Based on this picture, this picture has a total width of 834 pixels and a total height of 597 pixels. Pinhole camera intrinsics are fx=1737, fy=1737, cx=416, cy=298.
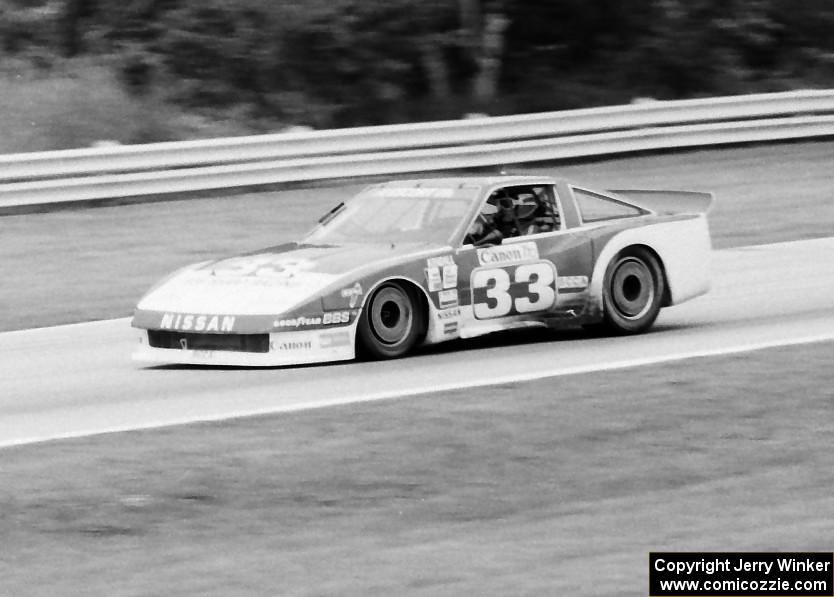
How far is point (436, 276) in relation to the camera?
10273 millimetres

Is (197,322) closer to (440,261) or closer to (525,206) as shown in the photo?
(440,261)

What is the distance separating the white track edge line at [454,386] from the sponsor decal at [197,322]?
3.69 feet

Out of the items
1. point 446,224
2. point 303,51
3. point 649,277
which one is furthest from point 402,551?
point 303,51

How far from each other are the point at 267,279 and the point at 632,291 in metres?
2.64

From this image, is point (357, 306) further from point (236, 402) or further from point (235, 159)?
point (235, 159)

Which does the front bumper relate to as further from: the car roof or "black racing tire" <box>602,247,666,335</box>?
"black racing tire" <box>602,247,666,335</box>

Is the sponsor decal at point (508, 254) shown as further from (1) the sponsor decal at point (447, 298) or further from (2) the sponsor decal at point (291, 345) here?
(2) the sponsor decal at point (291, 345)

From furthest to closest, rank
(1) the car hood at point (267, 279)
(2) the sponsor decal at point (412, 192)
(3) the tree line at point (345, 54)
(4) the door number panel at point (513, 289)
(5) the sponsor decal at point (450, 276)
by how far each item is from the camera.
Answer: (3) the tree line at point (345, 54)
(2) the sponsor decal at point (412, 192)
(4) the door number panel at point (513, 289)
(5) the sponsor decal at point (450, 276)
(1) the car hood at point (267, 279)

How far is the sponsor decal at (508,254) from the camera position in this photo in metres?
10.6

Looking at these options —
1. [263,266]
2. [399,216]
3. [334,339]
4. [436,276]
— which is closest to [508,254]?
[436,276]

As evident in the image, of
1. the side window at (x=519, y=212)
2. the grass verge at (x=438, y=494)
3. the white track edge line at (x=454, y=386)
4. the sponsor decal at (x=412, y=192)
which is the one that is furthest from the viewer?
the sponsor decal at (x=412, y=192)

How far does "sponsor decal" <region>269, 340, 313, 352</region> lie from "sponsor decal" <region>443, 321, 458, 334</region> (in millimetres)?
917

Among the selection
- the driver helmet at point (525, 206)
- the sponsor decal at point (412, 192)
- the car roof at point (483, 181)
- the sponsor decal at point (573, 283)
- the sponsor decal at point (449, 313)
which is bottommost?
the sponsor decal at point (449, 313)

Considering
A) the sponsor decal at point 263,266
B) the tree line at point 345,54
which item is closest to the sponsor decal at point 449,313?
the sponsor decal at point 263,266
